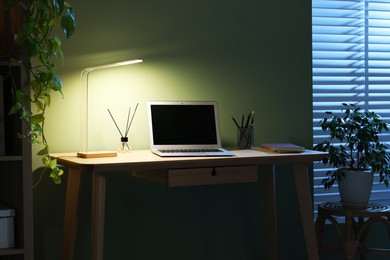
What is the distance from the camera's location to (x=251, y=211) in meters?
3.45

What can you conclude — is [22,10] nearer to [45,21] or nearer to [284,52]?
[45,21]

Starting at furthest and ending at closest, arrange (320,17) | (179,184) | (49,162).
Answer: (320,17) < (179,184) < (49,162)

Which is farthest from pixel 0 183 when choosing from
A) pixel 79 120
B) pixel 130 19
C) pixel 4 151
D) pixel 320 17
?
pixel 320 17

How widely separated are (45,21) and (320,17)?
191 cm

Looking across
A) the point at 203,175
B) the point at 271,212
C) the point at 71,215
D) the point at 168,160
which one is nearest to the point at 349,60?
the point at 271,212

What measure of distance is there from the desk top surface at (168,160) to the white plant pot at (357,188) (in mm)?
484

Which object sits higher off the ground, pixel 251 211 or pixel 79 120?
pixel 79 120

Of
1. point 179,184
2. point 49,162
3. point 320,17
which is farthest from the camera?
point 320,17

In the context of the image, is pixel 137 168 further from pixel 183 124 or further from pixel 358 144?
pixel 358 144

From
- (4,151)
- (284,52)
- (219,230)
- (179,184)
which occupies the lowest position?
(219,230)

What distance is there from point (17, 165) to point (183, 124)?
0.88m

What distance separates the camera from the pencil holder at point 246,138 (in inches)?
125

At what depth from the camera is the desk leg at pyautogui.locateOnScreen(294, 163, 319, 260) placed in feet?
9.66

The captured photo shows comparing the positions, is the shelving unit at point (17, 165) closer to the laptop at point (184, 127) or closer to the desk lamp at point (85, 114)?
the desk lamp at point (85, 114)
